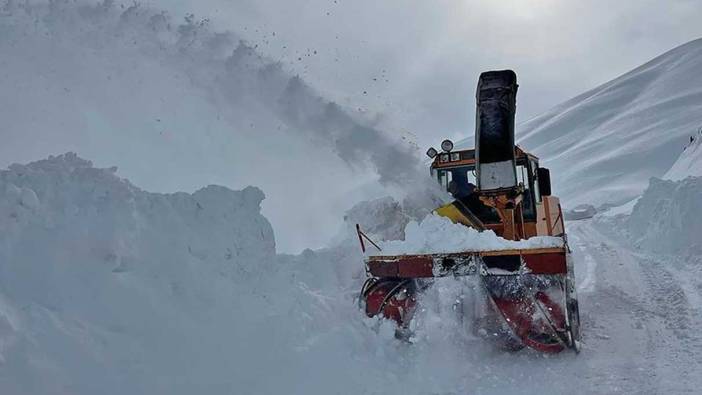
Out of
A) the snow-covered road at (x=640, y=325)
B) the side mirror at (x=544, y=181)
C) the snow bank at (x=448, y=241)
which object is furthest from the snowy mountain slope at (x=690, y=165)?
the snow bank at (x=448, y=241)

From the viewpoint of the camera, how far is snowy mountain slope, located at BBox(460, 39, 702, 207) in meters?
45.9

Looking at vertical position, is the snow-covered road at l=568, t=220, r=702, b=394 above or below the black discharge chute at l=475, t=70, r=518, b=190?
below

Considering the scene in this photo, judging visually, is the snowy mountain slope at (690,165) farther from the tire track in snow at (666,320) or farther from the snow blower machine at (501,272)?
the snow blower machine at (501,272)

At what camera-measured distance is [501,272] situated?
5.92 metres

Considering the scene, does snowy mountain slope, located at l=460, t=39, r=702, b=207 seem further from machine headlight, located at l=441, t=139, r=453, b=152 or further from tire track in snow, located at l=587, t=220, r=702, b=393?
machine headlight, located at l=441, t=139, r=453, b=152

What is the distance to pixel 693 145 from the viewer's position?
29.7 metres

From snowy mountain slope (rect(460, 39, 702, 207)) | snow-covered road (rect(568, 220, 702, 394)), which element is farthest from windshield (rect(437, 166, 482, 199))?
snowy mountain slope (rect(460, 39, 702, 207))

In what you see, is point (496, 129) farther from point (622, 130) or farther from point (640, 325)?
point (622, 130)

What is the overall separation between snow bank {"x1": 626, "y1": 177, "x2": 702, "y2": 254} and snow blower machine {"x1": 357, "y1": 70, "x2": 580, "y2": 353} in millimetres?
7230

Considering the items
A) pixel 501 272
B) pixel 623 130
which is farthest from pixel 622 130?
pixel 501 272

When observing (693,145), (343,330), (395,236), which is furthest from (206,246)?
(693,145)

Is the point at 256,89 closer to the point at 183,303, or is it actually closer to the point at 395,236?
the point at 395,236

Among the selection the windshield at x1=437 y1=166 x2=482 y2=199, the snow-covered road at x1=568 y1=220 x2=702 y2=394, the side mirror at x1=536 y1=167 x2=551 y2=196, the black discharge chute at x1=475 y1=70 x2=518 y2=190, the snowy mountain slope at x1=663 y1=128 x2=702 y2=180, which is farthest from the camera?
the snowy mountain slope at x1=663 y1=128 x2=702 y2=180

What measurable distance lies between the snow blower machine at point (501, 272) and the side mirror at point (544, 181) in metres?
0.76
